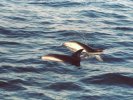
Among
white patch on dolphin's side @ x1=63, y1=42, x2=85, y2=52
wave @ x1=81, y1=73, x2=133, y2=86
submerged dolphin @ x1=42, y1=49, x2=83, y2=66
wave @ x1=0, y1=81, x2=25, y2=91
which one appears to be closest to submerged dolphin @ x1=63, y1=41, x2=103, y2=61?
white patch on dolphin's side @ x1=63, y1=42, x2=85, y2=52

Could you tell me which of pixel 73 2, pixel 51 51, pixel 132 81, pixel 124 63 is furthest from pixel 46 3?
pixel 132 81

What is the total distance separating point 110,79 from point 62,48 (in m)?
2.82

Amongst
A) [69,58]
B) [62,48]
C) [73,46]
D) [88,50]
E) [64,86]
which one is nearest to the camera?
[64,86]

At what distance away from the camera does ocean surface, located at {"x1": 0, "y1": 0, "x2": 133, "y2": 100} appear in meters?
9.82

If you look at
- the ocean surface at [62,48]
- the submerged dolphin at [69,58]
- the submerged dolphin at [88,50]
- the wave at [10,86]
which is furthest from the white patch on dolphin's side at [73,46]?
the wave at [10,86]

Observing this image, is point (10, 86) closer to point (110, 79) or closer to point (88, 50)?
point (110, 79)

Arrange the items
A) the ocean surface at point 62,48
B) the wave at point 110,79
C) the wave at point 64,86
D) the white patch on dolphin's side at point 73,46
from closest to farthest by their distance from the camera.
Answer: the ocean surface at point 62,48 < the wave at point 64,86 < the wave at point 110,79 < the white patch on dolphin's side at point 73,46

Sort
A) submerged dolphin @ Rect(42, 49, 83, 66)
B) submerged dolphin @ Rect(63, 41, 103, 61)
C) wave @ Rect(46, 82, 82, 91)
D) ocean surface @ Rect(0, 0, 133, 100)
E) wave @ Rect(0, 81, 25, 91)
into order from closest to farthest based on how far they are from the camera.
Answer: wave @ Rect(0, 81, 25, 91)
ocean surface @ Rect(0, 0, 133, 100)
wave @ Rect(46, 82, 82, 91)
submerged dolphin @ Rect(42, 49, 83, 66)
submerged dolphin @ Rect(63, 41, 103, 61)

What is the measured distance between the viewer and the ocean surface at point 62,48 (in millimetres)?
9820

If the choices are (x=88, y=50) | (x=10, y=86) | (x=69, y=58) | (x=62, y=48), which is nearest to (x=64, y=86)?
(x=10, y=86)

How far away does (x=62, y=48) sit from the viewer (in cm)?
1302

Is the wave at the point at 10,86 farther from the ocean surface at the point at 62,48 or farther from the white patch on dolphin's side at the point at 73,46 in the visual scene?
the white patch on dolphin's side at the point at 73,46

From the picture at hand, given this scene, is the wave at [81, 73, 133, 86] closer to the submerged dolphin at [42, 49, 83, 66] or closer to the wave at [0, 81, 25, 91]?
the submerged dolphin at [42, 49, 83, 66]

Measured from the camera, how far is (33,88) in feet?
32.0
